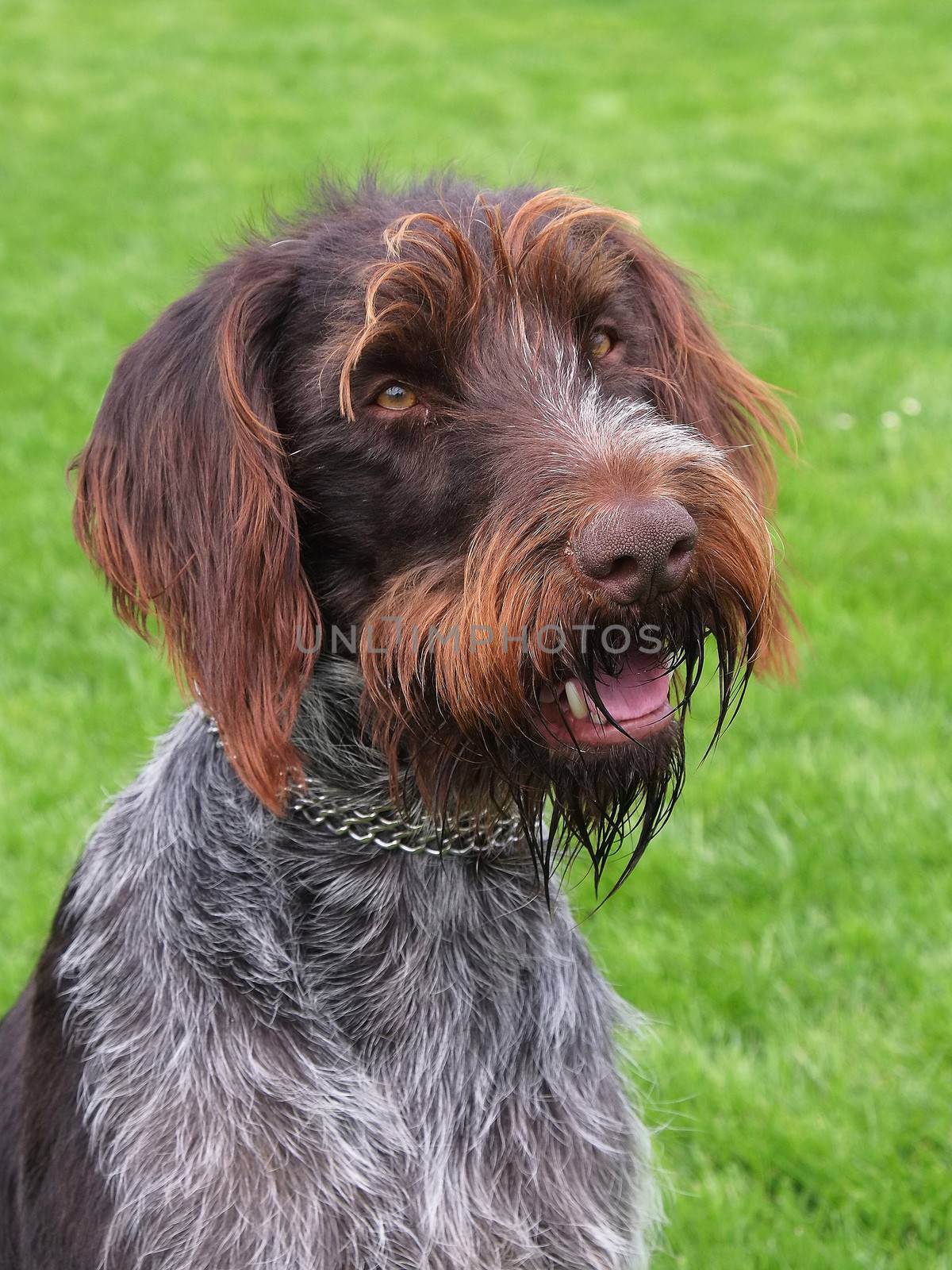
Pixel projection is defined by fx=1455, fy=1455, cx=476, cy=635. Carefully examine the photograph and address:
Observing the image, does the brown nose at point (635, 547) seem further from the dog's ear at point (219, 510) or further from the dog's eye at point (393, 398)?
the dog's ear at point (219, 510)

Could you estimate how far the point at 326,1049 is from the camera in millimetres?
2404

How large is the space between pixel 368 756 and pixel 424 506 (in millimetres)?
480

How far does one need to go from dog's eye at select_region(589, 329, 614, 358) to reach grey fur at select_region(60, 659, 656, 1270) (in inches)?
27.8

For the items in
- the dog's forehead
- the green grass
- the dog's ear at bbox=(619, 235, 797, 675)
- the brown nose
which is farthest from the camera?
the green grass

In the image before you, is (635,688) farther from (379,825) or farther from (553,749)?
(379,825)

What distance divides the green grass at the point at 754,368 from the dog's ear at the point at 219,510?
722mm

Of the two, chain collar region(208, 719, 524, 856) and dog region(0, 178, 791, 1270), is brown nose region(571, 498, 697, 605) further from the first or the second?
chain collar region(208, 719, 524, 856)

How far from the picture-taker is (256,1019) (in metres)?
2.38

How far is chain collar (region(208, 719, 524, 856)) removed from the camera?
8.07 feet

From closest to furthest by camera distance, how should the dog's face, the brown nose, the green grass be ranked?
the brown nose < the dog's face < the green grass

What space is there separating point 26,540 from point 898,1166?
4.10m

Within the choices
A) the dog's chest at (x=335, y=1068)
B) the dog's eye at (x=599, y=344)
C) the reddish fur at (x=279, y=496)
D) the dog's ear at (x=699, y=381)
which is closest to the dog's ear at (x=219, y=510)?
the reddish fur at (x=279, y=496)

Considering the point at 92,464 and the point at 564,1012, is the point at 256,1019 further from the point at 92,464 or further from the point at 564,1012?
the point at 92,464

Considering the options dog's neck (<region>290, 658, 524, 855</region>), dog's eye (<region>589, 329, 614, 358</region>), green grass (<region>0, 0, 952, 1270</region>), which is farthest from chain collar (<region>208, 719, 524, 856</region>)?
green grass (<region>0, 0, 952, 1270</region>)
